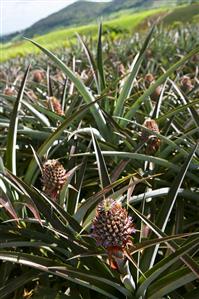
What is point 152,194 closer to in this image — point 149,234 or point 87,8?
point 149,234

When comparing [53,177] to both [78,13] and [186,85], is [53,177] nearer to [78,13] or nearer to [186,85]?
[186,85]

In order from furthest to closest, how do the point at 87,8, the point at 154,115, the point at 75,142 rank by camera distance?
1. the point at 87,8
2. the point at 154,115
3. the point at 75,142

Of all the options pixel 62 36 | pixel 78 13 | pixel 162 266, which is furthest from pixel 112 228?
pixel 78 13

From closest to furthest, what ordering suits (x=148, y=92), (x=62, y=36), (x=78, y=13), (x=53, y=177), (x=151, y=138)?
(x=53, y=177), (x=151, y=138), (x=148, y=92), (x=62, y=36), (x=78, y=13)

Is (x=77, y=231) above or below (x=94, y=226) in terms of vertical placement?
below

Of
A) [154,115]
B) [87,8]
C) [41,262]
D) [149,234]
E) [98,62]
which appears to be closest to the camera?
[41,262]

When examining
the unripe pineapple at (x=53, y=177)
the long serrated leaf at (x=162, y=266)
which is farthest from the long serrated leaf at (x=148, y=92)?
the long serrated leaf at (x=162, y=266)

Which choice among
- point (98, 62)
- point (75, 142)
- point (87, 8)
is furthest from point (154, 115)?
point (87, 8)
